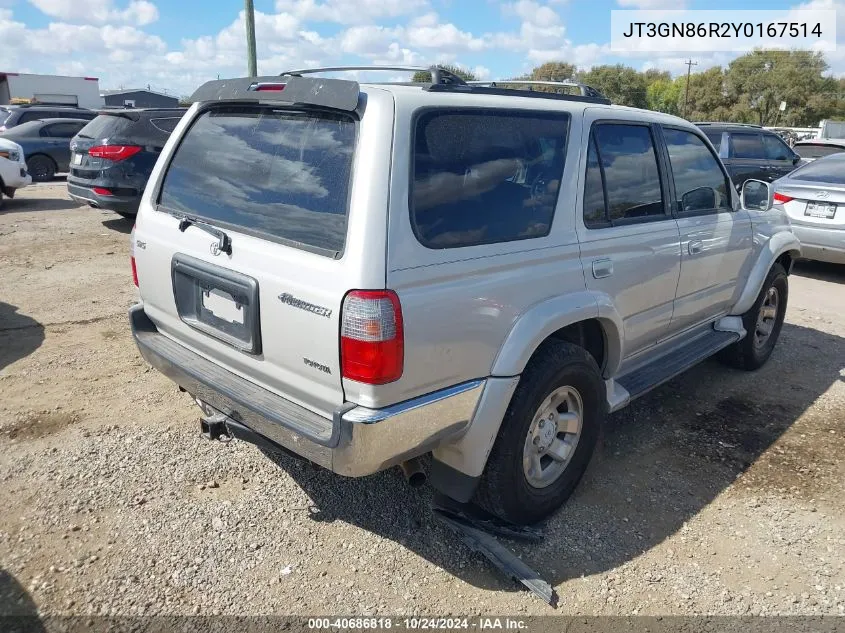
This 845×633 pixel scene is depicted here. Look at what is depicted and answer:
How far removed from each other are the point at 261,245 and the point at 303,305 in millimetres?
392

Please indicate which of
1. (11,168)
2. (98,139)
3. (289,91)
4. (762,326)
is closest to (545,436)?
(289,91)

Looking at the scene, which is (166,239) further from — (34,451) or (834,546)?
(834,546)

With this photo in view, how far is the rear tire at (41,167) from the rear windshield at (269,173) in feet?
46.8

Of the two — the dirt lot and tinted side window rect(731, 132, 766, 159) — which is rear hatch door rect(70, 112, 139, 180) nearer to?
the dirt lot

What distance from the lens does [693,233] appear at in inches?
157

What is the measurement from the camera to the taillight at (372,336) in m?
2.26

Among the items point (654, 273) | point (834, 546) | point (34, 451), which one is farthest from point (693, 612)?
point (34, 451)

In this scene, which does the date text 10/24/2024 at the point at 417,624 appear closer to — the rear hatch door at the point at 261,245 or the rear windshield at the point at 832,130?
the rear hatch door at the point at 261,245

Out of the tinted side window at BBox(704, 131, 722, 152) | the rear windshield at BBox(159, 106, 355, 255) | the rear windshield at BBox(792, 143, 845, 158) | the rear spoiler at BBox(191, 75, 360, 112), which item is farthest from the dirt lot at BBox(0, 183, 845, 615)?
the rear windshield at BBox(792, 143, 845, 158)

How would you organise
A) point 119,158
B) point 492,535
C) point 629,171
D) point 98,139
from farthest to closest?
point 98,139 < point 119,158 < point 629,171 < point 492,535

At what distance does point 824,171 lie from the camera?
8.55 metres

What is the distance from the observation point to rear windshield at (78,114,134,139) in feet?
30.6

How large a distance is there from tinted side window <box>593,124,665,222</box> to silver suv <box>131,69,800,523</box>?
0.6 inches

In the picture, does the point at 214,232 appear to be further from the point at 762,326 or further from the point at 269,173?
the point at 762,326
